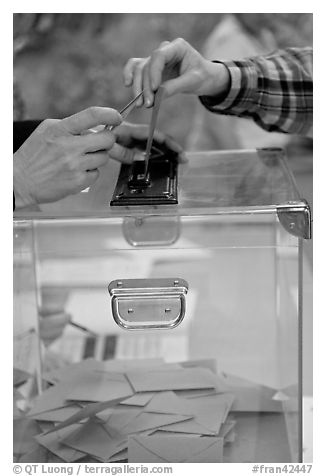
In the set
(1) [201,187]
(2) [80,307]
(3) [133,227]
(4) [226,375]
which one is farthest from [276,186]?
(2) [80,307]

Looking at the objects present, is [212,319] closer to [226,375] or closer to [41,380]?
[226,375]

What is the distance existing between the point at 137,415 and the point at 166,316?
212mm

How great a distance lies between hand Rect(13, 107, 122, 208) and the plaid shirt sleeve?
43 centimetres

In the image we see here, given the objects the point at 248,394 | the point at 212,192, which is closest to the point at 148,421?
the point at 248,394

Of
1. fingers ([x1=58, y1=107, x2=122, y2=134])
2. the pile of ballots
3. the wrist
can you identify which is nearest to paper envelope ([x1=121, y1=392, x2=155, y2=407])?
the pile of ballots

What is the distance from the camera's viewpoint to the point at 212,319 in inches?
51.1

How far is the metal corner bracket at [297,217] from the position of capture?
3.15 feet

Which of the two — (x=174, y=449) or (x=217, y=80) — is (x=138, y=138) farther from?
(x=174, y=449)

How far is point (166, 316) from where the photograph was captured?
0.94 metres

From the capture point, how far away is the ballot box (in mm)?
988

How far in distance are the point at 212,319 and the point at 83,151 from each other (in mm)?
439

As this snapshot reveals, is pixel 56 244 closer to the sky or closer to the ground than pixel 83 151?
closer to the ground

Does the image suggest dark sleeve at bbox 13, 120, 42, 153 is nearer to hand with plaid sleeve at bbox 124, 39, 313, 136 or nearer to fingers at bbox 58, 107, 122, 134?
hand with plaid sleeve at bbox 124, 39, 313, 136

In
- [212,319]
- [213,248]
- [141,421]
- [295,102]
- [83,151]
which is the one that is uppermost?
[295,102]
